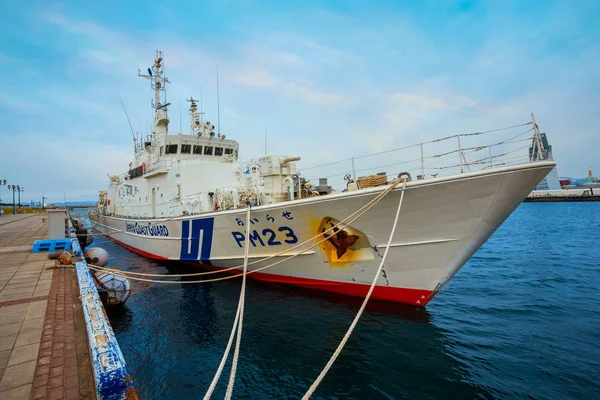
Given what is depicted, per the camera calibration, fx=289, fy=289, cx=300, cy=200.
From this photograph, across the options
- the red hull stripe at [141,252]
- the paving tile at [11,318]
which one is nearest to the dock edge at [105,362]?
the paving tile at [11,318]

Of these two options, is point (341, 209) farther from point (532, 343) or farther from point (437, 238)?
point (532, 343)

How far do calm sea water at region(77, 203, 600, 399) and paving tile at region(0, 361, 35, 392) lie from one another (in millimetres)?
1823

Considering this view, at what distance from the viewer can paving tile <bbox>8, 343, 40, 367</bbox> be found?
109 inches

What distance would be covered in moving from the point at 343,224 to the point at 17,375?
5327 millimetres

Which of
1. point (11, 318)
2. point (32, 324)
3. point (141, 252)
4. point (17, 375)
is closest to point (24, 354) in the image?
point (17, 375)

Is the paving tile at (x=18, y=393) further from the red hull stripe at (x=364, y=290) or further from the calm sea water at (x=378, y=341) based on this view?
the red hull stripe at (x=364, y=290)

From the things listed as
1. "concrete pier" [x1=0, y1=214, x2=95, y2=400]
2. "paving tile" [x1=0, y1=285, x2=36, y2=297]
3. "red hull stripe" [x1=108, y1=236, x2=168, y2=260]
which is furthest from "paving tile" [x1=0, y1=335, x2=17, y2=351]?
"red hull stripe" [x1=108, y1=236, x2=168, y2=260]

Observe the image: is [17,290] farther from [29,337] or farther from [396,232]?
[396,232]

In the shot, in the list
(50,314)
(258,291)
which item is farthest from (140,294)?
(50,314)

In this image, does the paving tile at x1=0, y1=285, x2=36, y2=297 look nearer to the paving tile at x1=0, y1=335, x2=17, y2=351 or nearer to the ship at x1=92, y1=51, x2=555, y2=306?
the paving tile at x1=0, y1=335, x2=17, y2=351

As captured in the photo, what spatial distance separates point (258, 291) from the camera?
8.09 m

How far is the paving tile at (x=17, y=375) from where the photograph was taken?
242 cm

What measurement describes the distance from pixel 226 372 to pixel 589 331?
679 cm

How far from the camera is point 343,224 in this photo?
6.46 meters
